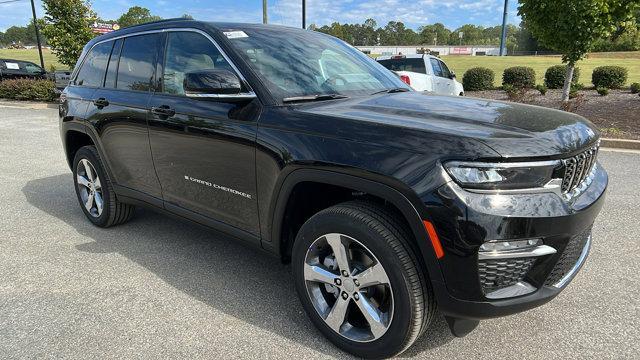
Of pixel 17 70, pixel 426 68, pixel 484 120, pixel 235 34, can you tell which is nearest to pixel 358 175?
pixel 484 120

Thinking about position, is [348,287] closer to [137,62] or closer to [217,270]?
[217,270]

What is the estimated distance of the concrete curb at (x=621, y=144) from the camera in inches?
323

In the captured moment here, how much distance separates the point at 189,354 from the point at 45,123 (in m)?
12.0

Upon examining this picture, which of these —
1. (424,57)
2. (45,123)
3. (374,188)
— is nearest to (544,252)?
(374,188)

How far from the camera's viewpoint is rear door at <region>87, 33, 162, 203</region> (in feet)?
11.9

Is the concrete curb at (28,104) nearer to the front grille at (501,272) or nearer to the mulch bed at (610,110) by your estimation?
the mulch bed at (610,110)

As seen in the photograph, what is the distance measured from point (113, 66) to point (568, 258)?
3783mm

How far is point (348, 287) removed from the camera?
2471 mm

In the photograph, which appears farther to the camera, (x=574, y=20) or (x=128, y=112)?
(x=574, y=20)

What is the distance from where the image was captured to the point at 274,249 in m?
2.86

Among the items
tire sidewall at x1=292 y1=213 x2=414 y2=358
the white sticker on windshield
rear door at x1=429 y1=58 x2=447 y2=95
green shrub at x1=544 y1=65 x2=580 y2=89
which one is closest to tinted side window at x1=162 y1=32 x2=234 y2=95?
the white sticker on windshield

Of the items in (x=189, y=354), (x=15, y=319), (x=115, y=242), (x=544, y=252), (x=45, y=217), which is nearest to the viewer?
(x=544, y=252)

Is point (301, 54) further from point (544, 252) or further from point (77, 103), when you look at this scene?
point (77, 103)

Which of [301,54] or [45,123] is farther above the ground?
[301,54]
